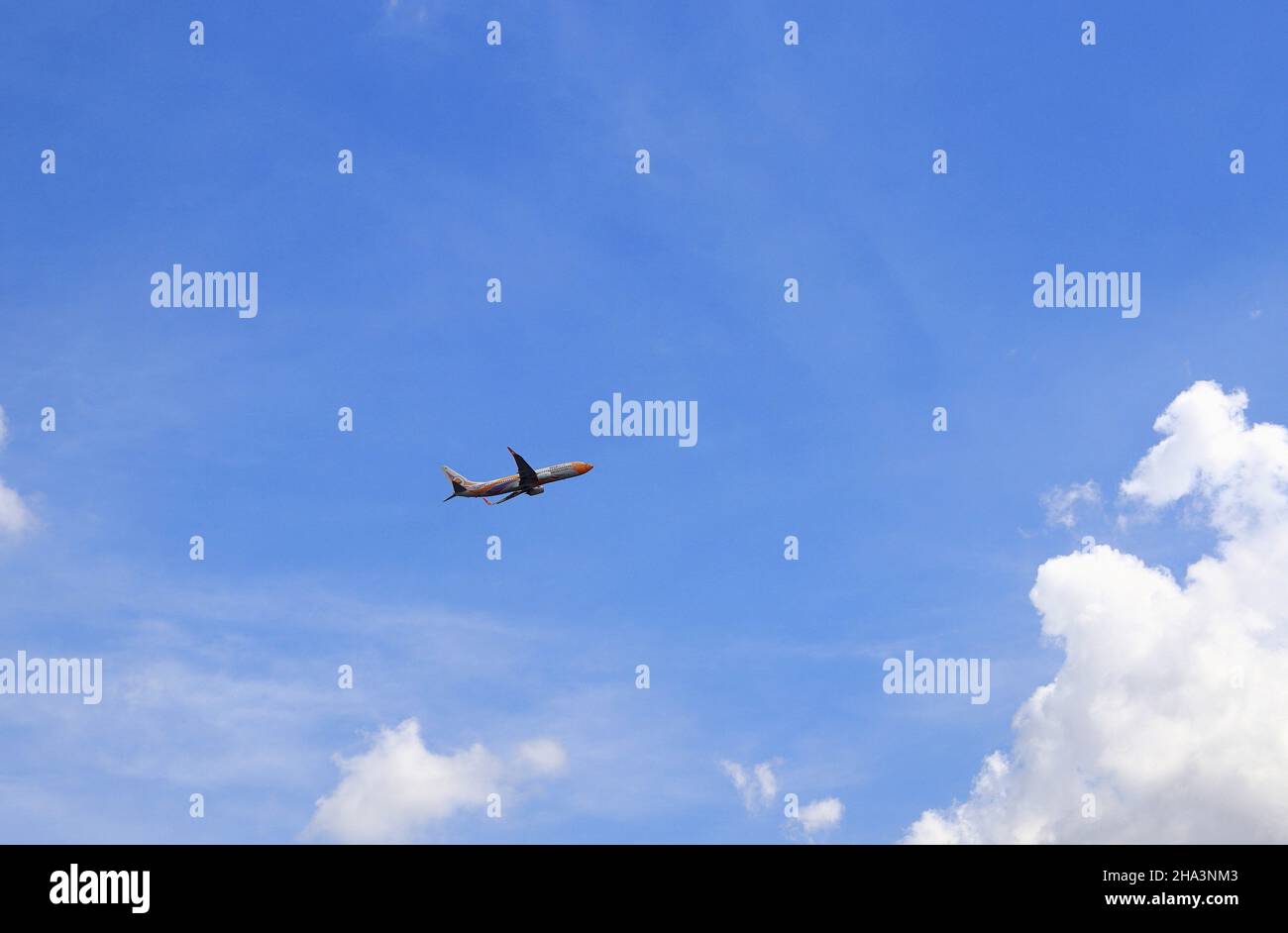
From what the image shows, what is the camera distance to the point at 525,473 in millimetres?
185250

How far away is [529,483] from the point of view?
187m

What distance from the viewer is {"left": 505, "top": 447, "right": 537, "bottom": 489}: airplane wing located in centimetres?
18238

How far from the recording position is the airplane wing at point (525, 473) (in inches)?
7180
